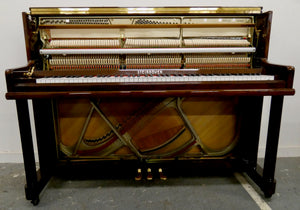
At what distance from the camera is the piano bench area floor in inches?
69.9

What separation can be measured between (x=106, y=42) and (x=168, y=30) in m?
0.50

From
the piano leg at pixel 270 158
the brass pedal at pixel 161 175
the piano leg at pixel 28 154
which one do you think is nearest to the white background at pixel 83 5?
the piano leg at pixel 270 158

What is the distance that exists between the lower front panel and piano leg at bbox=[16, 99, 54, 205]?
43 cm

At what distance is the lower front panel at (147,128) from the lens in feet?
6.75

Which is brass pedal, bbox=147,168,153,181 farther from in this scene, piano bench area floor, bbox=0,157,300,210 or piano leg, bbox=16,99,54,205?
piano leg, bbox=16,99,54,205

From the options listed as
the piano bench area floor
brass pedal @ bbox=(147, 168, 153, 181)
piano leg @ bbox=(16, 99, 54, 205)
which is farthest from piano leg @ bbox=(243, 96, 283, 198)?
piano leg @ bbox=(16, 99, 54, 205)

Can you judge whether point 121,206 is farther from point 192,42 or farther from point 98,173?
point 192,42

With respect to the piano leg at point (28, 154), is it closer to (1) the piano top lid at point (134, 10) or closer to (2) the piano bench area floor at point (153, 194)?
(2) the piano bench area floor at point (153, 194)

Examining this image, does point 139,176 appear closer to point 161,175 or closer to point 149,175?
point 149,175

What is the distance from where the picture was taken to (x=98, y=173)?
7.37 feet

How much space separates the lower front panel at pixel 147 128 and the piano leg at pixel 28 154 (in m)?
0.43

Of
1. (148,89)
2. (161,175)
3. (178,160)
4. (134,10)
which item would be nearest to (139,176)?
(161,175)

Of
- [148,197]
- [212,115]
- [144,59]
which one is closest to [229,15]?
[144,59]

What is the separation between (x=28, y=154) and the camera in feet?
5.55
